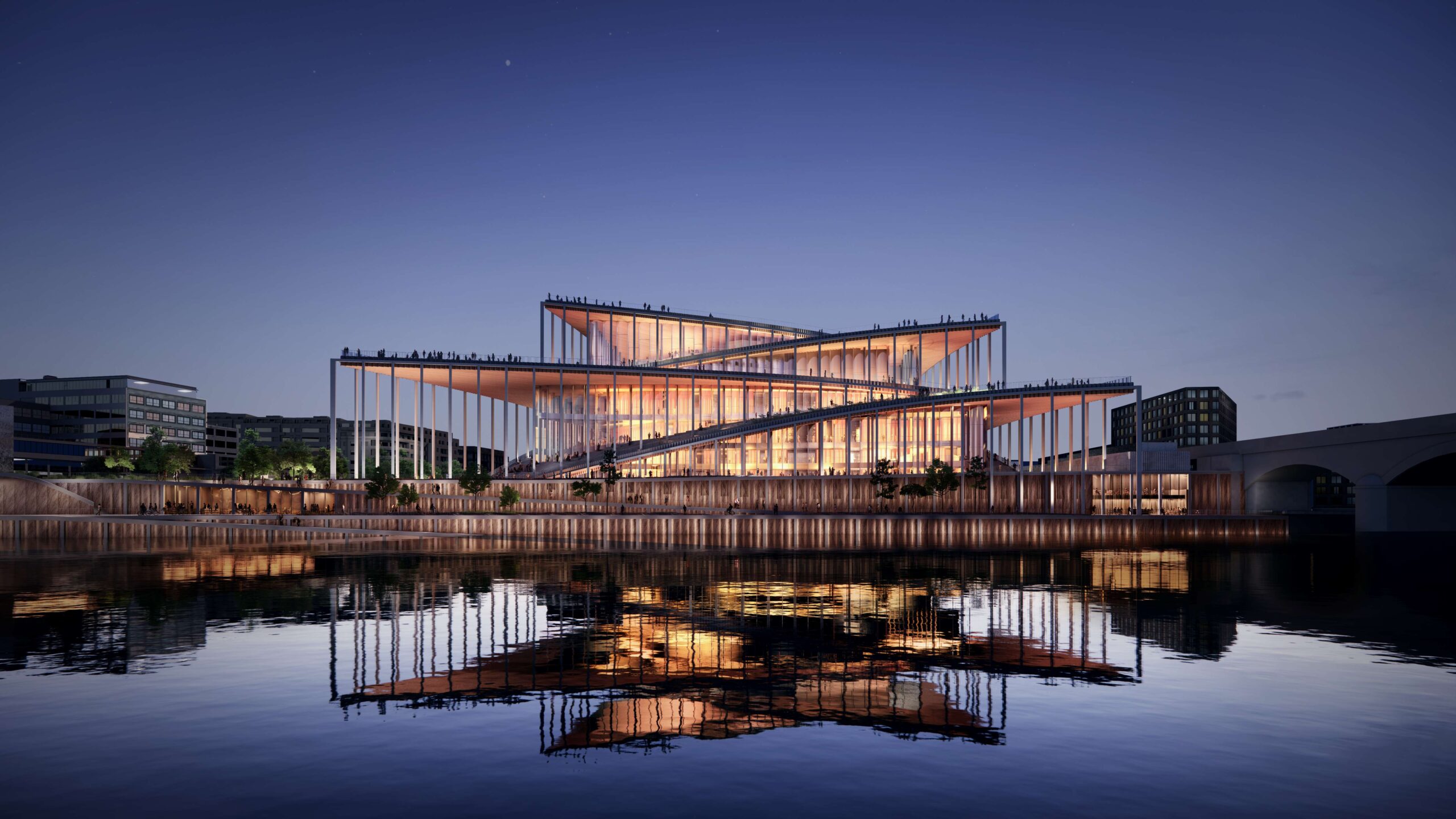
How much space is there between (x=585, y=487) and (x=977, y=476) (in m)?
35.5

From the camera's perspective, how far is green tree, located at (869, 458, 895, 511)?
85625 mm

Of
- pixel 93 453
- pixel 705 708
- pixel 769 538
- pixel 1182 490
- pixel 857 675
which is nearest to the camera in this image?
pixel 705 708

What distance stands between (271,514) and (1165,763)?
7566 cm

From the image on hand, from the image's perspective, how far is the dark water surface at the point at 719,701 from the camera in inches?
491

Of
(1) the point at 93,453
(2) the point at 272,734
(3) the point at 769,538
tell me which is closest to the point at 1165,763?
(2) the point at 272,734

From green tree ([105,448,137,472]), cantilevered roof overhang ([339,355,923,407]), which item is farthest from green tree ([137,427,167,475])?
cantilevered roof overhang ([339,355,923,407])

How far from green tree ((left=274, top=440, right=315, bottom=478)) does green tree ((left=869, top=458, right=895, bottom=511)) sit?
212ft

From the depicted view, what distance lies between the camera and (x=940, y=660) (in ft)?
69.0

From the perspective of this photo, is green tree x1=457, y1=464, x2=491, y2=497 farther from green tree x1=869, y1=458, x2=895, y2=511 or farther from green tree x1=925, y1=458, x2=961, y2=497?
green tree x1=925, y1=458, x2=961, y2=497

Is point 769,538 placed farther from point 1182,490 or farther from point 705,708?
point 705,708

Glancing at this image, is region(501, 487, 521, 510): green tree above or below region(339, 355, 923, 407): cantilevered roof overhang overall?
Result: below

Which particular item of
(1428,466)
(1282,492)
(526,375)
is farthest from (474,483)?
(1282,492)

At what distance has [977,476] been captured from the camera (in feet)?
285

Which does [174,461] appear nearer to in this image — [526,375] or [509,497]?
[526,375]
